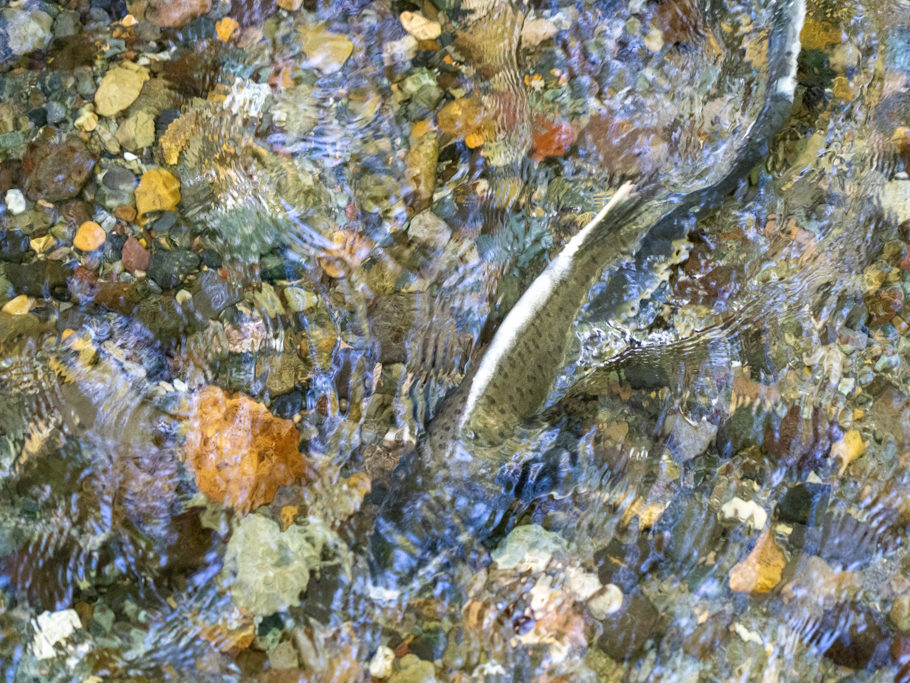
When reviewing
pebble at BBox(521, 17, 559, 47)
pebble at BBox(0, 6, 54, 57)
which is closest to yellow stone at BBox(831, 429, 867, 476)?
pebble at BBox(521, 17, 559, 47)

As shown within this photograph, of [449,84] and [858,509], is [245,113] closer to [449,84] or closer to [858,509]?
[449,84]

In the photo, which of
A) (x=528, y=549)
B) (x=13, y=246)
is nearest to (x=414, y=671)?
(x=528, y=549)

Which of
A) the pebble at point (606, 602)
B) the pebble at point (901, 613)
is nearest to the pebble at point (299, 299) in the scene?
the pebble at point (606, 602)

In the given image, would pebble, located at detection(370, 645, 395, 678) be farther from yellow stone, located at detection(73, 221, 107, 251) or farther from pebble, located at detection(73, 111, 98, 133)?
pebble, located at detection(73, 111, 98, 133)

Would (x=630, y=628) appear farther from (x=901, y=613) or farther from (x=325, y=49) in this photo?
(x=325, y=49)

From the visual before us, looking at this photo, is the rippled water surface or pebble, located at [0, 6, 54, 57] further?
pebble, located at [0, 6, 54, 57]

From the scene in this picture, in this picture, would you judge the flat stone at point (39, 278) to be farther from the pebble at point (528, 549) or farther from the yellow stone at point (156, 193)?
the pebble at point (528, 549)
